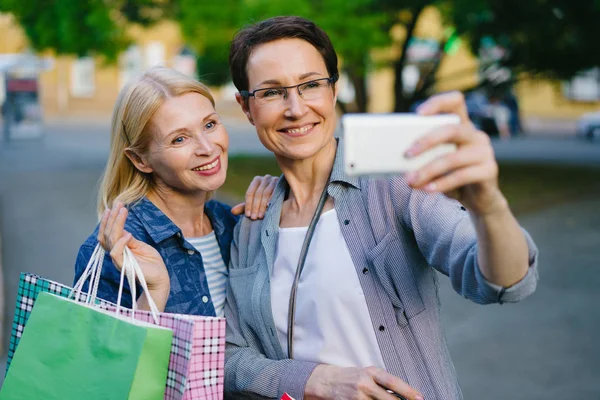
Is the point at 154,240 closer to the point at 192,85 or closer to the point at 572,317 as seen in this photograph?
the point at 192,85

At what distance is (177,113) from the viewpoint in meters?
2.81

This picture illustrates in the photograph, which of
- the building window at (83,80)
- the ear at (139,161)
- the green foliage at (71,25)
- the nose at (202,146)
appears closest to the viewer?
the nose at (202,146)

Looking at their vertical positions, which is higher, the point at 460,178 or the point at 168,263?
the point at 460,178

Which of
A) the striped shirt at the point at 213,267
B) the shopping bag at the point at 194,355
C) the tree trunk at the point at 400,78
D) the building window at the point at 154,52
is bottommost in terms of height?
the shopping bag at the point at 194,355

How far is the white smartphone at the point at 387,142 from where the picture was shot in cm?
161

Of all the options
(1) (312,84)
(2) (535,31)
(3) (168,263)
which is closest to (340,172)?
(1) (312,84)

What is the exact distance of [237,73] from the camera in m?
2.65

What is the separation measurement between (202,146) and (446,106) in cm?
129

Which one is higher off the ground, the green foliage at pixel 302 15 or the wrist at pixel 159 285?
the green foliage at pixel 302 15

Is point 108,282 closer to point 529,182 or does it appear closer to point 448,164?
point 448,164

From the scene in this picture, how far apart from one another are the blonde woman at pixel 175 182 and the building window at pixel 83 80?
45.7 metres

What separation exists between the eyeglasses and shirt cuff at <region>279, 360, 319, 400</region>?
78 centimetres

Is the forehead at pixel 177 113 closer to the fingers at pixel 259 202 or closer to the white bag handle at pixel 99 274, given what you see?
the fingers at pixel 259 202

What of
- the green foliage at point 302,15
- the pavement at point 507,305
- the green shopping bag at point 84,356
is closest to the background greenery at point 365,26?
the green foliage at point 302,15
